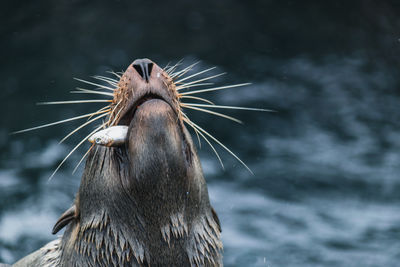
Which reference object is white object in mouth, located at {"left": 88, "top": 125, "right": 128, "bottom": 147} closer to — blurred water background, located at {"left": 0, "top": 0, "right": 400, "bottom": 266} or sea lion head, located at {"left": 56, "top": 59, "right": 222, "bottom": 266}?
sea lion head, located at {"left": 56, "top": 59, "right": 222, "bottom": 266}

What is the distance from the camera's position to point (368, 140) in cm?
838

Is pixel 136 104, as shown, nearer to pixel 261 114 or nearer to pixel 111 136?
pixel 111 136

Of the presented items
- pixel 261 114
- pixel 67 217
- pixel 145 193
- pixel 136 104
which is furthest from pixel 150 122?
pixel 261 114

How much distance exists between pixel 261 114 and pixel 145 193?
5873mm

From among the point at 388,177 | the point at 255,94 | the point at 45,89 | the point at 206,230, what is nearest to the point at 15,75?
the point at 45,89

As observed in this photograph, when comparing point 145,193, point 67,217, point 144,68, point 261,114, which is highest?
point 261,114

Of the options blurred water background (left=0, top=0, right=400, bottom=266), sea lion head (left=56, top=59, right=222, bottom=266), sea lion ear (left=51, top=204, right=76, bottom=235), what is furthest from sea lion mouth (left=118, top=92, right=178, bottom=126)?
blurred water background (left=0, top=0, right=400, bottom=266)

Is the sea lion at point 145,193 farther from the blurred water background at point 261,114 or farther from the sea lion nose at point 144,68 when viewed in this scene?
the blurred water background at point 261,114

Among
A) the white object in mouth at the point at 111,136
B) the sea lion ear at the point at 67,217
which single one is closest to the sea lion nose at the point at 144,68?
the white object in mouth at the point at 111,136

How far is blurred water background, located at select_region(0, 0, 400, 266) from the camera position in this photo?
279 inches

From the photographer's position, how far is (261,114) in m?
8.80

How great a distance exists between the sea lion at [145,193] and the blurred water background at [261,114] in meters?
→ 3.31

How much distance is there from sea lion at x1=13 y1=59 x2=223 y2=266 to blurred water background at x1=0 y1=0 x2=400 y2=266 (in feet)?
10.9

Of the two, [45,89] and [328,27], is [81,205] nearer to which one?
[45,89]
